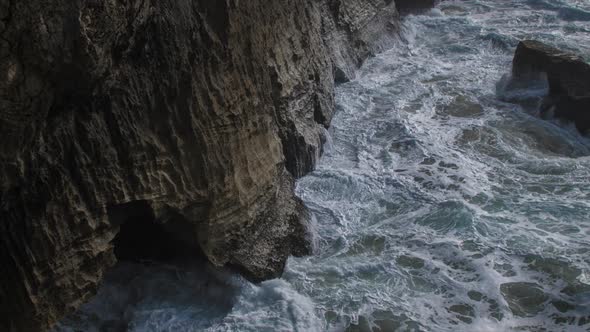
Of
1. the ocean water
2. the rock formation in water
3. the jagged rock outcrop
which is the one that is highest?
the jagged rock outcrop

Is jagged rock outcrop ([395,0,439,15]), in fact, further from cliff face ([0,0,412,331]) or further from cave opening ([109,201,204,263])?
cave opening ([109,201,204,263])

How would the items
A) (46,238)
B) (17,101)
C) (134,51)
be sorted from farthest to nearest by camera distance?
(134,51)
(46,238)
(17,101)

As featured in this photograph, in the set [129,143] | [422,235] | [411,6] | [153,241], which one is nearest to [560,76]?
[422,235]

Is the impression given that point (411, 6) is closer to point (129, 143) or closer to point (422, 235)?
point (422, 235)

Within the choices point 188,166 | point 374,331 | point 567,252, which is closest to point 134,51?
point 188,166

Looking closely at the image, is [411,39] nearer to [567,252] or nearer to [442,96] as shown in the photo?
[442,96]

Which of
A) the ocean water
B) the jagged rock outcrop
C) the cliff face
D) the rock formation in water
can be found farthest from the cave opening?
the jagged rock outcrop

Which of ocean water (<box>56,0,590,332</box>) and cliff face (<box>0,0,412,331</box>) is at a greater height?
cliff face (<box>0,0,412,331</box>)
